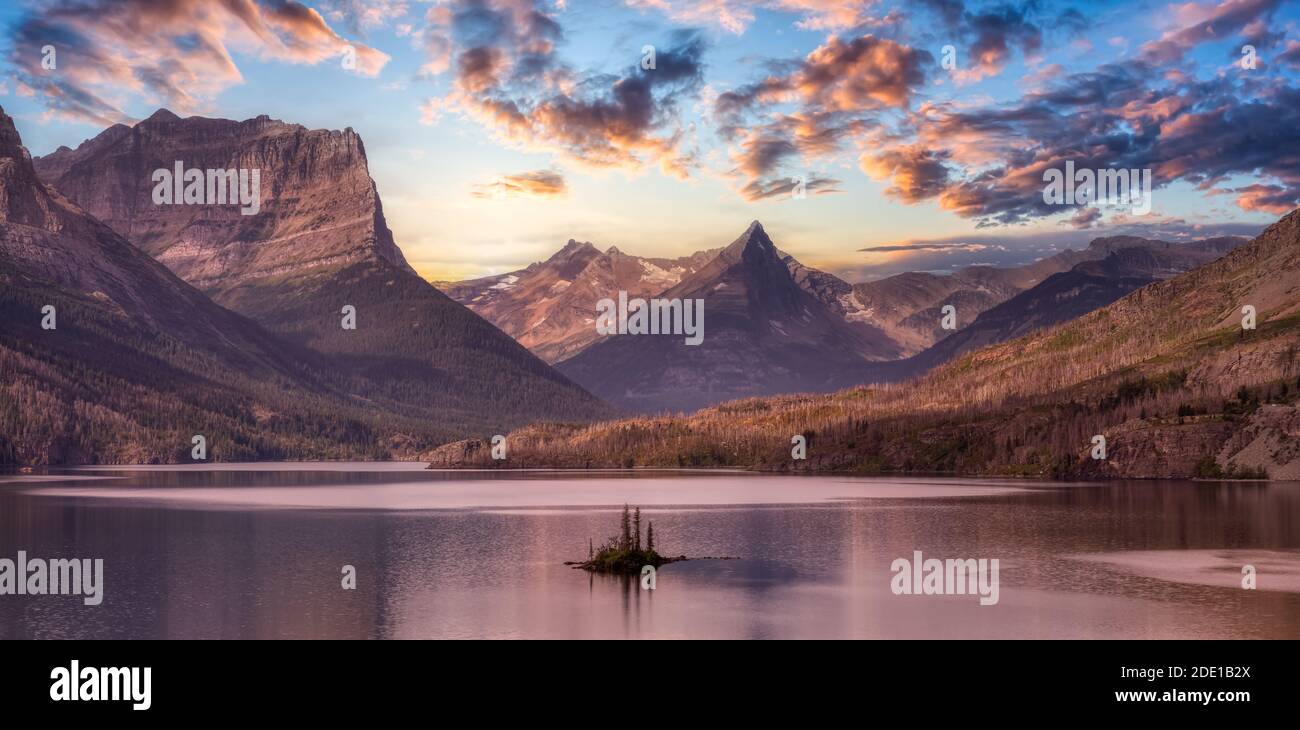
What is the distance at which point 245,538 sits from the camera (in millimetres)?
127375

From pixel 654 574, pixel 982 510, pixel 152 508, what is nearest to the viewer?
pixel 654 574

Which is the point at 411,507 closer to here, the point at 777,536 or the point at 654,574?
the point at 777,536

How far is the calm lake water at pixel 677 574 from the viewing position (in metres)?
71.8

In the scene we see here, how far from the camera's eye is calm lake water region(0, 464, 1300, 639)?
236 ft

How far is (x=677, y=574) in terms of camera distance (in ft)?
316

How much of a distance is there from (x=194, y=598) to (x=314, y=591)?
8.08m

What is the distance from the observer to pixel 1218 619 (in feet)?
238

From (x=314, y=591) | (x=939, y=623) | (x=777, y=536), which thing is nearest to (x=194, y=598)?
(x=314, y=591)
